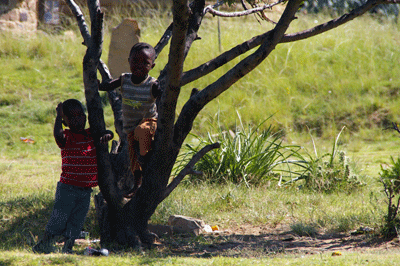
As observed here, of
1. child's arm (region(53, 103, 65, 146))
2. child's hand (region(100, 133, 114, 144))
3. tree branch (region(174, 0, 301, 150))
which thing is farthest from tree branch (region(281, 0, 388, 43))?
child's arm (region(53, 103, 65, 146))

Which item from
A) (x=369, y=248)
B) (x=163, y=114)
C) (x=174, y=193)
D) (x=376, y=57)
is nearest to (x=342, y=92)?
(x=376, y=57)

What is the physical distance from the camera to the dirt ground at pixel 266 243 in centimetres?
392

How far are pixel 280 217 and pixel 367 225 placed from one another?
89cm

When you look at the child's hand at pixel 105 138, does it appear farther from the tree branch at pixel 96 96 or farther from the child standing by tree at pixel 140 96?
the child standing by tree at pixel 140 96

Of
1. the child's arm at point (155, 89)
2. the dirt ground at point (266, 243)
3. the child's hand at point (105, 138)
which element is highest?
the child's arm at point (155, 89)

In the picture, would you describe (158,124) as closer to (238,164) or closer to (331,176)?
(238,164)

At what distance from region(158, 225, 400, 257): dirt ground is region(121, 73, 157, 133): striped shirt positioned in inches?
45.8

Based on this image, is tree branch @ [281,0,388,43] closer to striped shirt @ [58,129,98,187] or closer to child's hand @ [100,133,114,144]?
child's hand @ [100,133,114,144]

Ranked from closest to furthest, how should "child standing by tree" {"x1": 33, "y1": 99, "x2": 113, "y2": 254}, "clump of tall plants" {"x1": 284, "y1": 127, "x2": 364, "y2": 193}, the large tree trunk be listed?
the large tree trunk → "child standing by tree" {"x1": 33, "y1": 99, "x2": 113, "y2": 254} → "clump of tall plants" {"x1": 284, "y1": 127, "x2": 364, "y2": 193}

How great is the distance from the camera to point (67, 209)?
12.0 feet

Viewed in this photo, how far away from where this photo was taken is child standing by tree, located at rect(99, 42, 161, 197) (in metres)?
3.71

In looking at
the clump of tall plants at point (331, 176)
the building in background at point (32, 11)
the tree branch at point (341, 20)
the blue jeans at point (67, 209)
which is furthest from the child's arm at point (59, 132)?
the building in background at point (32, 11)

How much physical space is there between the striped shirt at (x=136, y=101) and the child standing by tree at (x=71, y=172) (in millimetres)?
275

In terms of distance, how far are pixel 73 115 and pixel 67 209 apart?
75 centimetres
